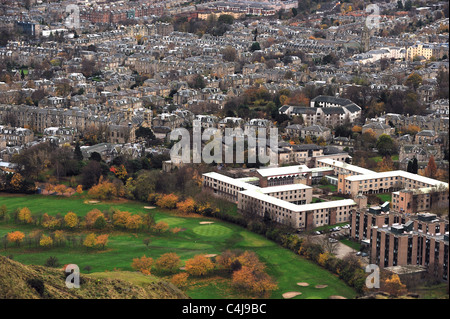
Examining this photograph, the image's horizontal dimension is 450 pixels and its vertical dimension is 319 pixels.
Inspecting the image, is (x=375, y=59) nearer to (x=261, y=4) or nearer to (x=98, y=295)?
(x=261, y=4)

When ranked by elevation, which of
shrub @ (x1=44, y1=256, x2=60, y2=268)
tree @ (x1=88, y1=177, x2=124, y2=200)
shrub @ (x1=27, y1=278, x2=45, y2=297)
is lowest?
shrub @ (x1=44, y1=256, x2=60, y2=268)

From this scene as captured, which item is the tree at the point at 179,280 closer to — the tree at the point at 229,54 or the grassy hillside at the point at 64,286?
the grassy hillside at the point at 64,286

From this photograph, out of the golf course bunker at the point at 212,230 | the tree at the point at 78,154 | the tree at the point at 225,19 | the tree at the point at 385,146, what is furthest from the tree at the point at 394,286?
the tree at the point at 225,19

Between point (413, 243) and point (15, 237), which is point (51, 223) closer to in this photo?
point (15, 237)

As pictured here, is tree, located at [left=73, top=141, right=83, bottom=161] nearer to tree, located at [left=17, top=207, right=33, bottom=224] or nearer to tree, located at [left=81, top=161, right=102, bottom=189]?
tree, located at [left=81, top=161, right=102, bottom=189]

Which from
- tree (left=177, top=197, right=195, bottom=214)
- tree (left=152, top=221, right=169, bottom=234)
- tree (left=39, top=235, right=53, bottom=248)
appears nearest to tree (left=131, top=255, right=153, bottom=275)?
tree (left=39, top=235, right=53, bottom=248)
